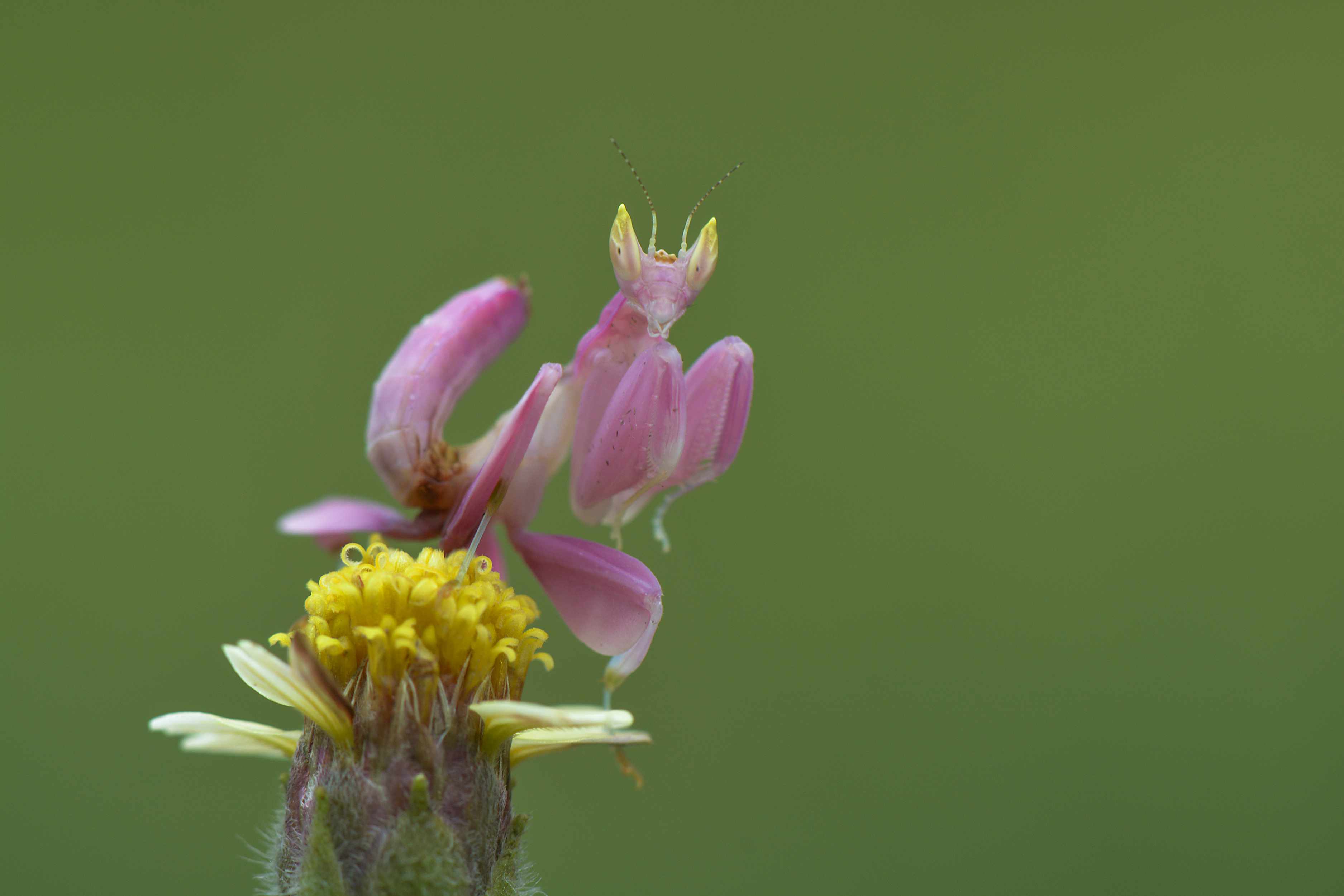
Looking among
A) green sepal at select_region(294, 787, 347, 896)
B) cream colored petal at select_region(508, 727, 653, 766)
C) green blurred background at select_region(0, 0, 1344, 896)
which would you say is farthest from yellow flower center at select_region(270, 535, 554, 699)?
green blurred background at select_region(0, 0, 1344, 896)

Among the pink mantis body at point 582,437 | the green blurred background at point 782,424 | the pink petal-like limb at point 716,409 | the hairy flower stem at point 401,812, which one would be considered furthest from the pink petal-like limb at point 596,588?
the green blurred background at point 782,424

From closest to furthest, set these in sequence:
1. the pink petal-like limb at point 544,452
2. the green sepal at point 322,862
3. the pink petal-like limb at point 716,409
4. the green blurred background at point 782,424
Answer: the green sepal at point 322,862 → the pink petal-like limb at point 716,409 → the pink petal-like limb at point 544,452 → the green blurred background at point 782,424

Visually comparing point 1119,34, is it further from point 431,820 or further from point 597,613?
point 431,820

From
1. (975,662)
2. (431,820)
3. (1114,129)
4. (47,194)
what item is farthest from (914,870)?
(47,194)

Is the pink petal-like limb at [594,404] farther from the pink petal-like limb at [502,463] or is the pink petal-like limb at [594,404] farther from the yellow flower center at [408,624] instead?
the yellow flower center at [408,624]

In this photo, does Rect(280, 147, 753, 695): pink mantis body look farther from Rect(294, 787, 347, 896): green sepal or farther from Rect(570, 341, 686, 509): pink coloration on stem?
Rect(294, 787, 347, 896): green sepal

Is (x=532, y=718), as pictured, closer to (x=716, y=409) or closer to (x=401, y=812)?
(x=401, y=812)

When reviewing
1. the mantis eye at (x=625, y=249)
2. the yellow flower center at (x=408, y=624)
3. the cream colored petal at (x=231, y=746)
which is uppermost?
the mantis eye at (x=625, y=249)
